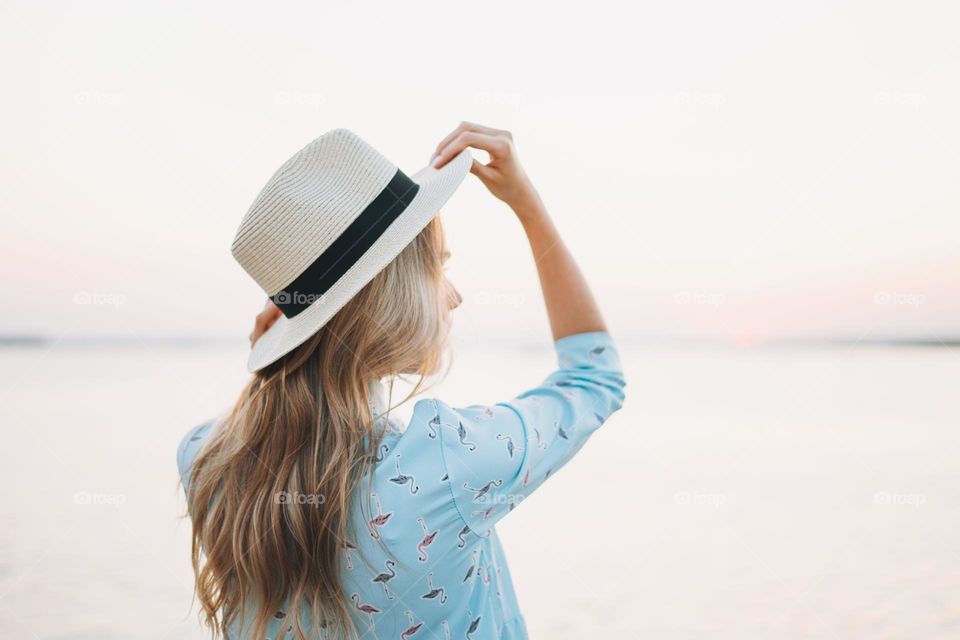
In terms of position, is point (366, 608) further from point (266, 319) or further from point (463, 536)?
point (266, 319)

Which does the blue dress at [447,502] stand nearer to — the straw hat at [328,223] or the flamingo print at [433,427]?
the flamingo print at [433,427]

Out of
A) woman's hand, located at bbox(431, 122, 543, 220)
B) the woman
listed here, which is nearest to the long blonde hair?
the woman

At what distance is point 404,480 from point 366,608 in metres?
0.17

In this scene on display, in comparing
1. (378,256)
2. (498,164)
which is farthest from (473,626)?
(498,164)

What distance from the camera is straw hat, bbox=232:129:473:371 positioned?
31.8 inches

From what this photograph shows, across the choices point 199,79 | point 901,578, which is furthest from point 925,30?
point 199,79

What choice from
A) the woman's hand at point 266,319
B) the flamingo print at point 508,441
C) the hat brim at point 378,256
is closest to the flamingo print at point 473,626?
the flamingo print at point 508,441

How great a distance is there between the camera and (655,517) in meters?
3.28

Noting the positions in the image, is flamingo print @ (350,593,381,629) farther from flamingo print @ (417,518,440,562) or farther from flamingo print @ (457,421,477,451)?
flamingo print @ (457,421,477,451)

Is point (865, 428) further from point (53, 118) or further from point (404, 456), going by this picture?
point (53, 118)

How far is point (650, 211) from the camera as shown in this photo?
6234mm

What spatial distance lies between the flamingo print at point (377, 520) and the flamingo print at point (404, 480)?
0.09 ft

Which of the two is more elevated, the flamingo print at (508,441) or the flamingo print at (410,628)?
the flamingo print at (508,441)

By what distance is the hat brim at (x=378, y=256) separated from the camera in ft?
2.59
